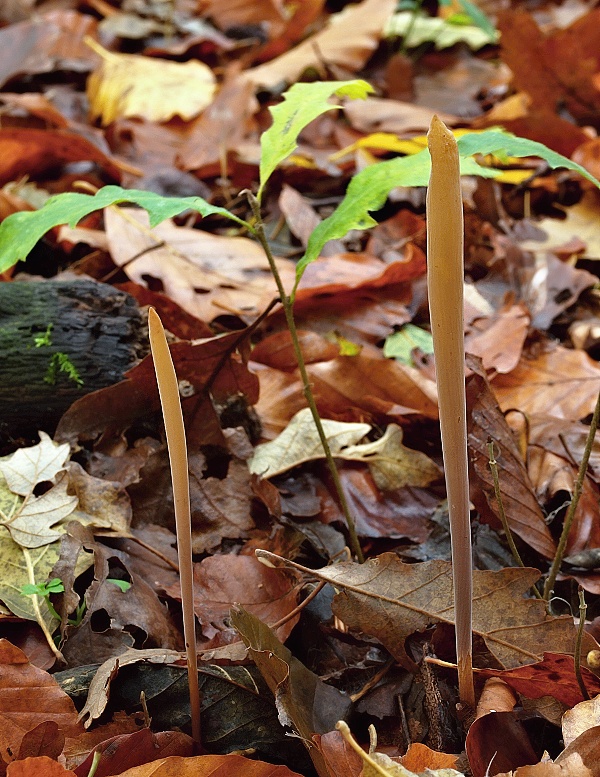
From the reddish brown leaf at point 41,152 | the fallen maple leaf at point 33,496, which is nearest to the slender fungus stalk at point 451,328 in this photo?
the fallen maple leaf at point 33,496

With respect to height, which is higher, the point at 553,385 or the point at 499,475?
the point at 499,475

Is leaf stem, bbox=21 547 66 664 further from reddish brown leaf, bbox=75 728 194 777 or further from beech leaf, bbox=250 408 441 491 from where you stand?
beech leaf, bbox=250 408 441 491

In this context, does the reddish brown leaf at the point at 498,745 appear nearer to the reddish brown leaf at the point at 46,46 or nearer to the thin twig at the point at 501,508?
the thin twig at the point at 501,508

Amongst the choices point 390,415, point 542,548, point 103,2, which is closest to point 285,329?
point 390,415

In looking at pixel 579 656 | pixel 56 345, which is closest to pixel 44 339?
pixel 56 345

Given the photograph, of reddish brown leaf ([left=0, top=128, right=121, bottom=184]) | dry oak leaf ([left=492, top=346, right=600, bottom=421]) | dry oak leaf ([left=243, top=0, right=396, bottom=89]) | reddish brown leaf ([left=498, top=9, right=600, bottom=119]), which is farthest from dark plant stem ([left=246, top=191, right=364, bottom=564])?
dry oak leaf ([left=243, top=0, right=396, bottom=89])

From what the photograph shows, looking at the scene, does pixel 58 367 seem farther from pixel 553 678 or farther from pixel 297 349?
pixel 553 678

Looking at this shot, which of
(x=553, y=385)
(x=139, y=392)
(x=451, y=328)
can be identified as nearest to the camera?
(x=451, y=328)
